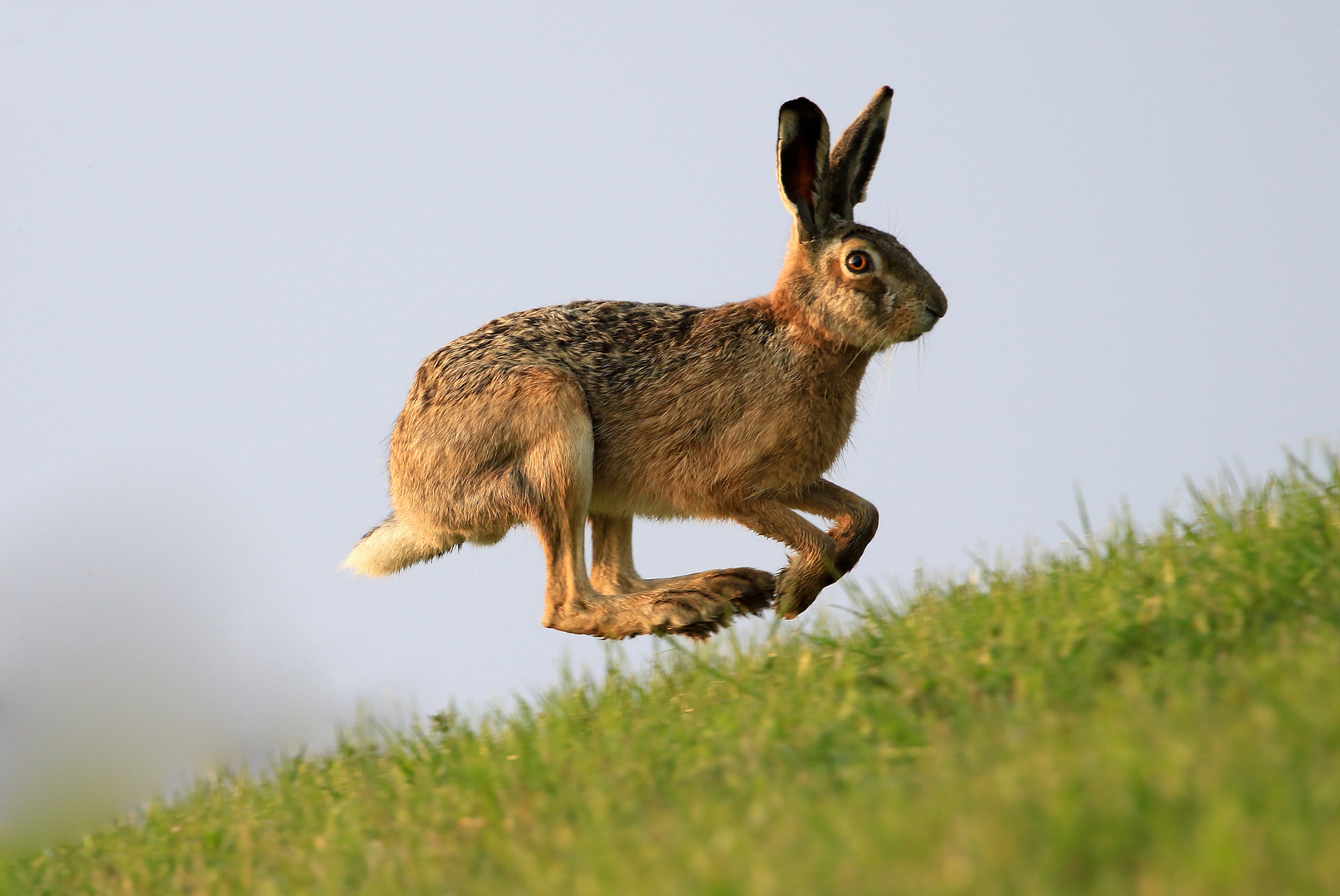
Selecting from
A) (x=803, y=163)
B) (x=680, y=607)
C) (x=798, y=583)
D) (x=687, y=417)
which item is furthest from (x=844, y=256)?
(x=680, y=607)

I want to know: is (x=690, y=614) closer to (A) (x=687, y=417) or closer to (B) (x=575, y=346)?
(A) (x=687, y=417)

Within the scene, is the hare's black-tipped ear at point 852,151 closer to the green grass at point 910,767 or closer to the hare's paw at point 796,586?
the hare's paw at point 796,586

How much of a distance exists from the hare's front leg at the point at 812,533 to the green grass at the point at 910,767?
1.08 m

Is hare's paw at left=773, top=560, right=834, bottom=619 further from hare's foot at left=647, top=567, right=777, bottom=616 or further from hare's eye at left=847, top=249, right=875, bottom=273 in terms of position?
hare's eye at left=847, top=249, right=875, bottom=273

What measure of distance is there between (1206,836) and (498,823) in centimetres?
232

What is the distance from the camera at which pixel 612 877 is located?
3402mm

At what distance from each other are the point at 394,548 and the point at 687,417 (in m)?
1.95

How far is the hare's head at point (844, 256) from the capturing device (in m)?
7.57

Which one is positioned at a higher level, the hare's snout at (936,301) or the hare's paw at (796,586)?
the hare's snout at (936,301)

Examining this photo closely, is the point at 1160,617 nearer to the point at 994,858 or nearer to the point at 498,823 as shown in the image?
the point at 994,858

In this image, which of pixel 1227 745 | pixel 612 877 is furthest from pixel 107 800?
pixel 1227 745

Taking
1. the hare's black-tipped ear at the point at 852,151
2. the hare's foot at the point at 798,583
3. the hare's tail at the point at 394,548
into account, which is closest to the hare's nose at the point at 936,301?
the hare's black-tipped ear at the point at 852,151

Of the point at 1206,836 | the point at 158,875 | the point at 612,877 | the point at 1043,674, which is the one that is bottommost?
the point at 1206,836

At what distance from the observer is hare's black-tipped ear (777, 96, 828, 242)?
289 inches
